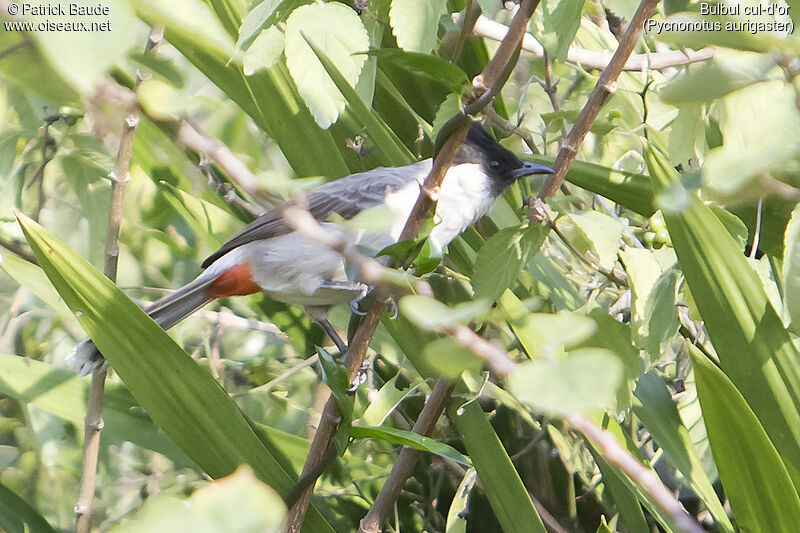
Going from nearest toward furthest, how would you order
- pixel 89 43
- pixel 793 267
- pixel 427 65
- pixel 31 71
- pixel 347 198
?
pixel 89 43 → pixel 31 71 → pixel 793 267 → pixel 427 65 → pixel 347 198

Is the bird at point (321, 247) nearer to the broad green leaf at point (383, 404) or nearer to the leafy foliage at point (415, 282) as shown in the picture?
the leafy foliage at point (415, 282)

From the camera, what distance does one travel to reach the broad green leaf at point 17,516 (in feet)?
5.00

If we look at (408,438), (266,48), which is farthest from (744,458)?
(266,48)

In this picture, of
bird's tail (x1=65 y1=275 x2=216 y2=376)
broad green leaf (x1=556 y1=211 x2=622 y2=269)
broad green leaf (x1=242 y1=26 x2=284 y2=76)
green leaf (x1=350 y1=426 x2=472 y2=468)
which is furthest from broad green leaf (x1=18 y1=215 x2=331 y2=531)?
bird's tail (x1=65 y1=275 x2=216 y2=376)

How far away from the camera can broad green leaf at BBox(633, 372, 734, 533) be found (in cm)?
136

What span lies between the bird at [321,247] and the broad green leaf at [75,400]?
0.32 metres

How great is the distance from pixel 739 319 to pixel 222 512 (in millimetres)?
985

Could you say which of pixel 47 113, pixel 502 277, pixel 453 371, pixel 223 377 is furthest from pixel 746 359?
pixel 223 377

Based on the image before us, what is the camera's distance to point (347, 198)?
207 centimetres

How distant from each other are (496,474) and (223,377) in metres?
0.97

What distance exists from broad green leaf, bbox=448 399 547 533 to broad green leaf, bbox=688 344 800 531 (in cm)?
29

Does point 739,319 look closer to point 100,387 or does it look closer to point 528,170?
point 528,170

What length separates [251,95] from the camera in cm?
164

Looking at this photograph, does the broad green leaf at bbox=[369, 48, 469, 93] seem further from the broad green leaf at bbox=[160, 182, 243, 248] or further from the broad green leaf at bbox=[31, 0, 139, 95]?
the broad green leaf at bbox=[160, 182, 243, 248]
